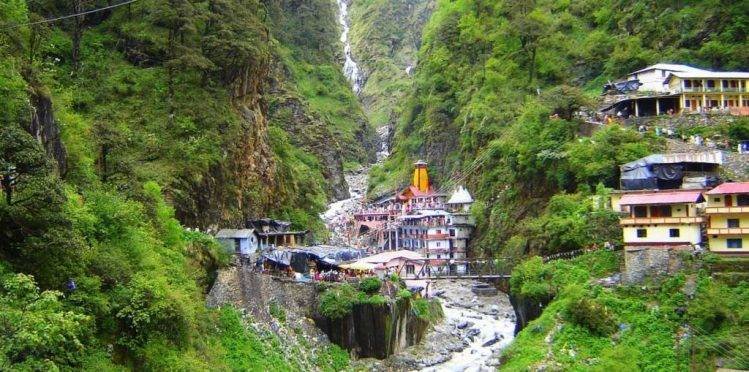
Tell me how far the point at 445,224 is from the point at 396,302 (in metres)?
24.3

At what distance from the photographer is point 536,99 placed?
192 ft

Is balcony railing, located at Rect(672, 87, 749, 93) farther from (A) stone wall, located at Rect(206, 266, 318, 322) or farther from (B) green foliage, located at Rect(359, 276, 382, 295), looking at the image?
(A) stone wall, located at Rect(206, 266, 318, 322)

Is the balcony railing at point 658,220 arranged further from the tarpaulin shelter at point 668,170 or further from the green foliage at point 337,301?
the green foliage at point 337,301

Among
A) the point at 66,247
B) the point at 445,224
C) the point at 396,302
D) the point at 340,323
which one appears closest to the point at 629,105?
the point at 445,224

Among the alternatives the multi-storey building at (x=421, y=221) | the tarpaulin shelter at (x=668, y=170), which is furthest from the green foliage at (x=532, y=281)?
the multi-storey building at (x=421, y=221)

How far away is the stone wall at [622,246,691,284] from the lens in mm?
34156

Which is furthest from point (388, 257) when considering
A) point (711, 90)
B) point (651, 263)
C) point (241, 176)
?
point (711, 90)

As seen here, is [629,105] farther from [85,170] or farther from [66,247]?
[66,247]

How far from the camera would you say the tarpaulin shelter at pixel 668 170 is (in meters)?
39.8

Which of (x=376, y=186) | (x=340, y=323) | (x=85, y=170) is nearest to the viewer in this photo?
(x=85, y=170)

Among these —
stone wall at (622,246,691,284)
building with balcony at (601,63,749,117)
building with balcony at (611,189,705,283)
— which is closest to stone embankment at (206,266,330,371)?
stone wall at (622,246,691,284)

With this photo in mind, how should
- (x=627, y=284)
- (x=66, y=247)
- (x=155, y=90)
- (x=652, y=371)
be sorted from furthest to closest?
(x=155, y=90), (x=627, y=284), (x=652, y=371), (x=66, y=247)

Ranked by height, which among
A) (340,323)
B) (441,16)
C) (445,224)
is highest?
(441,16)

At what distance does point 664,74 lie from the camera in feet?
176
